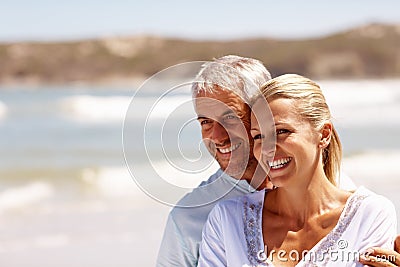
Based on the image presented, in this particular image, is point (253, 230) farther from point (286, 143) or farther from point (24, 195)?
point (24, 195)

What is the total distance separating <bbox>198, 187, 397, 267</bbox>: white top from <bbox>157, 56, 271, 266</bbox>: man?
0.16 metres

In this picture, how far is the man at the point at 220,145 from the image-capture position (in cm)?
242

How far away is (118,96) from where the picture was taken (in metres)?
→ 21.7

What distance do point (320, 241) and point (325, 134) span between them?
0.31 metres

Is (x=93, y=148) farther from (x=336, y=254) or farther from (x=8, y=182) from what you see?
(x=336, y=254)

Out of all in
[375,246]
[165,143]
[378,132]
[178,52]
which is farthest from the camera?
[178,52]

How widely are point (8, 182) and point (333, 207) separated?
723 centimetres

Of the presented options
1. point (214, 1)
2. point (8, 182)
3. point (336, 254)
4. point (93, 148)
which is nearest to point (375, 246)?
point (336, 254)

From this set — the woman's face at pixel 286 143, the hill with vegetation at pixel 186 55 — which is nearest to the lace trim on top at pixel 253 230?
the woman's face at pixel 286 143

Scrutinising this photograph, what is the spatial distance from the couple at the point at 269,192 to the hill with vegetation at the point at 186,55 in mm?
36601

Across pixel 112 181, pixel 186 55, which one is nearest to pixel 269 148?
pixel 112 181

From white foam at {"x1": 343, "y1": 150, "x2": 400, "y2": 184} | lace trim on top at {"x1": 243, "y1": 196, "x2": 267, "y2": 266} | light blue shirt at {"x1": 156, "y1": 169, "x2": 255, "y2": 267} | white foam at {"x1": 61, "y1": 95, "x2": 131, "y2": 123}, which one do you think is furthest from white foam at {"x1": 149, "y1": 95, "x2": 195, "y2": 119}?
white foam at {"x1": 61, "y1": 95, "x2": 131, "y2": 123}

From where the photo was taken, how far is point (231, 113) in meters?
2.41

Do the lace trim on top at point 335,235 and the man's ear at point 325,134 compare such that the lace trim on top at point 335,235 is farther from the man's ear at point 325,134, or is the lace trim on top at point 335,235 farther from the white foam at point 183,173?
the white foam at point 183,173
